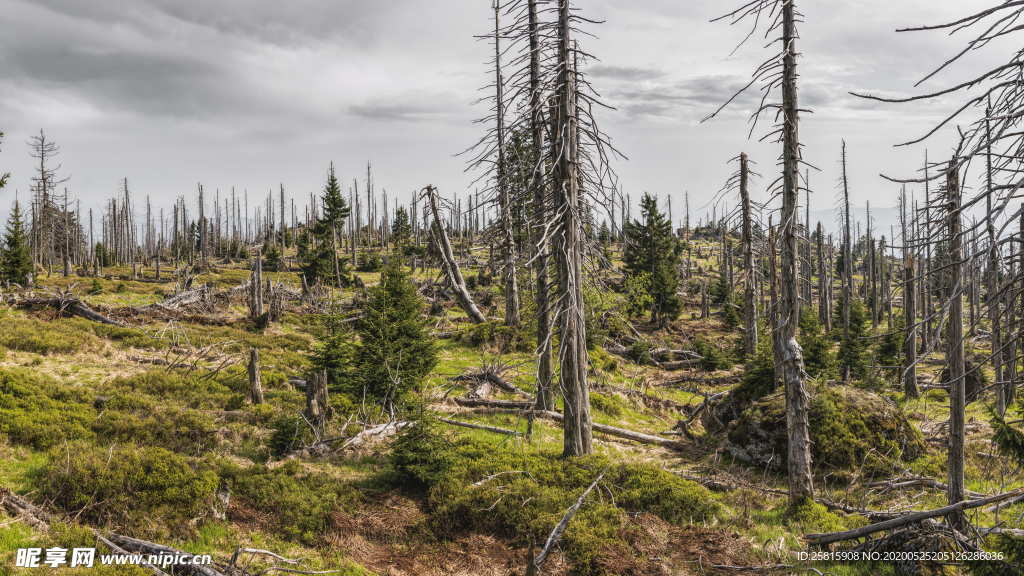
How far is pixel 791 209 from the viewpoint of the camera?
909cm

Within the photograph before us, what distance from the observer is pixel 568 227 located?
10.2 metres

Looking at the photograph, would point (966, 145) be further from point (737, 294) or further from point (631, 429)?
point (737, 294)

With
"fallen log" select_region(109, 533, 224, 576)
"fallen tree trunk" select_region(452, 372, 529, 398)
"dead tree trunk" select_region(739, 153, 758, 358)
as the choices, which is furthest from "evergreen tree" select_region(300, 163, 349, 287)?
"fallen log" select_region(109, 533, 224, 576)

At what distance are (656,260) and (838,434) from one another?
3319cm

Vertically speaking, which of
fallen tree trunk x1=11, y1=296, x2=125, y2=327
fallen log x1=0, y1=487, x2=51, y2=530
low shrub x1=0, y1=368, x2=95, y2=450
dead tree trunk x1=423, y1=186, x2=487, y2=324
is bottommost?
fallen log x1=0, y1=487, x2=51, y2=530

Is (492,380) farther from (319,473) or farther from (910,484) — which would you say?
(910,484)

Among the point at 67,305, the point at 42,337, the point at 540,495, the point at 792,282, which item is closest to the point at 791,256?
the point at 792,282

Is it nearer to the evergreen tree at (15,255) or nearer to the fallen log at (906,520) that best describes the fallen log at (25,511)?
the fallen log at (906,520)

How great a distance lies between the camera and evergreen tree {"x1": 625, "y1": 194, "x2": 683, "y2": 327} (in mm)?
40719

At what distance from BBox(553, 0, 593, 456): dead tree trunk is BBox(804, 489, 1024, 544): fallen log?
15.2 feet

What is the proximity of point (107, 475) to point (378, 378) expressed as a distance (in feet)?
22.4

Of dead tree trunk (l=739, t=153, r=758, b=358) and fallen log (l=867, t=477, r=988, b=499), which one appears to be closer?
fallen log (l=867, t=477, r=988, b=499)

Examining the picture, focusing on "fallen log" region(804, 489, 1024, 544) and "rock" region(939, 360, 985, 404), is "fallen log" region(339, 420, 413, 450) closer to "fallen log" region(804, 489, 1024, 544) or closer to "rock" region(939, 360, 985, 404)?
"fallen log" region(804, 489, 1024, 544)

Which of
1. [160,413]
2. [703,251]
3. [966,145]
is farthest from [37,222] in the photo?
[703,251]
